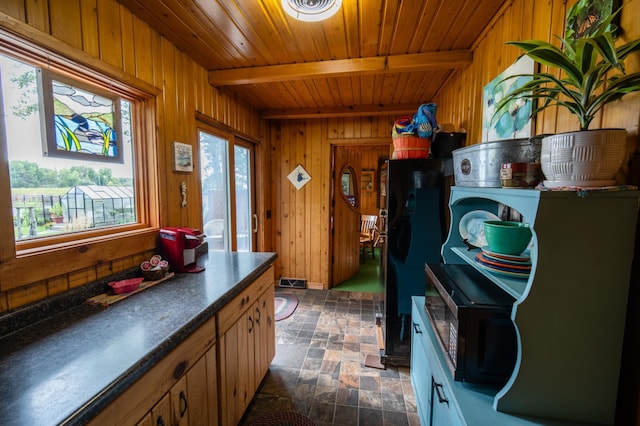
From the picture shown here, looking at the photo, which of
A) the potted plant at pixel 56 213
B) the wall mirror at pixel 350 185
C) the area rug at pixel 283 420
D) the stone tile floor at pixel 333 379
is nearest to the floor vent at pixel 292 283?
the stone tile floor at pixel 333 379

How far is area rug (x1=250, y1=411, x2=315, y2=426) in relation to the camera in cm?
162

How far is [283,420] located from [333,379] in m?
0.50

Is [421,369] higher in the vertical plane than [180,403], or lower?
lower

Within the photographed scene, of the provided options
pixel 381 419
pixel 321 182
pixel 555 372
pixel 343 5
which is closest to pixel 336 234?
pixel 321 182

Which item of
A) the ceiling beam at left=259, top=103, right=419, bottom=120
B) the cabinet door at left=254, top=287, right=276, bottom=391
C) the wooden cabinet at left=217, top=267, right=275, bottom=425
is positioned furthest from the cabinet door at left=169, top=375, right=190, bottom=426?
the ceiling beam at left=259, top=103, right=419, bottom=120

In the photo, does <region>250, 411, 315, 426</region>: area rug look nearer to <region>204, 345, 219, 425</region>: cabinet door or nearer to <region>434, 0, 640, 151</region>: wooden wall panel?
<region>204, 345, 219, 425</region>: cabinet door

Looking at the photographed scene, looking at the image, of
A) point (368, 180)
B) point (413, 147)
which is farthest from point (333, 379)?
point (368, 180)

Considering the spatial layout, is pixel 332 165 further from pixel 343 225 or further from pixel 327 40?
pixel 327 40

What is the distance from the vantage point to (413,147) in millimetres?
1997

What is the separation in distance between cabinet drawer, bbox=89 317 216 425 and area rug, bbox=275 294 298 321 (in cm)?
183

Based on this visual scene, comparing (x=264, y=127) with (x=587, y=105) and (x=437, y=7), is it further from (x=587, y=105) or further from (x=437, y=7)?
(x=587, y=105)

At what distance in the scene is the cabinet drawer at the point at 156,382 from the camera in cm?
76

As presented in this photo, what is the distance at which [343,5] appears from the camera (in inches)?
60.1

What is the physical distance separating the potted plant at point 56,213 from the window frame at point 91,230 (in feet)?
0.28
